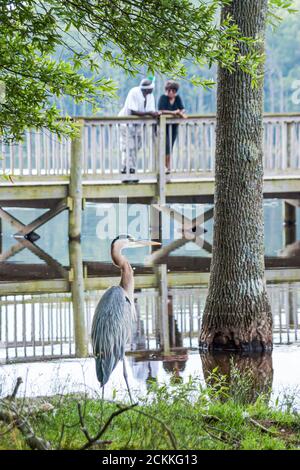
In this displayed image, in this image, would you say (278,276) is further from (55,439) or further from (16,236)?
(55,439)

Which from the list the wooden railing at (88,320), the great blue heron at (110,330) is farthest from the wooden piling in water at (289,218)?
the great blue heron at (110,330)

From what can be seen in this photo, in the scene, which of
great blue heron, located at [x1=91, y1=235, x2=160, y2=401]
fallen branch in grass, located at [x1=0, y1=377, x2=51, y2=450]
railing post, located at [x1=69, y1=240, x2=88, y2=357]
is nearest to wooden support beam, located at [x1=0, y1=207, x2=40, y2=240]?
railing post, located at [x1=69, y1=240, x2=88, y2=357]

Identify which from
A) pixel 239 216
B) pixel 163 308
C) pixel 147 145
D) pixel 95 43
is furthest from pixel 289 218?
pixel 95 43

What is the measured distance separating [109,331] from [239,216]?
12.4ft

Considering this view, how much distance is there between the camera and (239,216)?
12578 millimetres

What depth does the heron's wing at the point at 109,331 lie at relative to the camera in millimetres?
9141

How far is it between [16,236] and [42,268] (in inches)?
189

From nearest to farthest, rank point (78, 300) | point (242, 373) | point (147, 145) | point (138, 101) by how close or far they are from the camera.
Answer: point (242, 373) → point (78, 300) → point (138, 101) → point (147, 145)

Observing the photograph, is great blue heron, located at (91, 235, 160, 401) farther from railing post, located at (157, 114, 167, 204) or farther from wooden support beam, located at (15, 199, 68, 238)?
wooden support beam, located at (15, 199, 68, 238)

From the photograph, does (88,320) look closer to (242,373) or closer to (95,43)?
(242,373)

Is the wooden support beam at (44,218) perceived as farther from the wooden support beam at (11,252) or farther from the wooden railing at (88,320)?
the wooden railing at (88,320)

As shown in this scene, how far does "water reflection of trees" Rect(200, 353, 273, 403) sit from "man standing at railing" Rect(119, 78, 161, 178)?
9610 mm

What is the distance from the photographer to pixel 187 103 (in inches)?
2940
